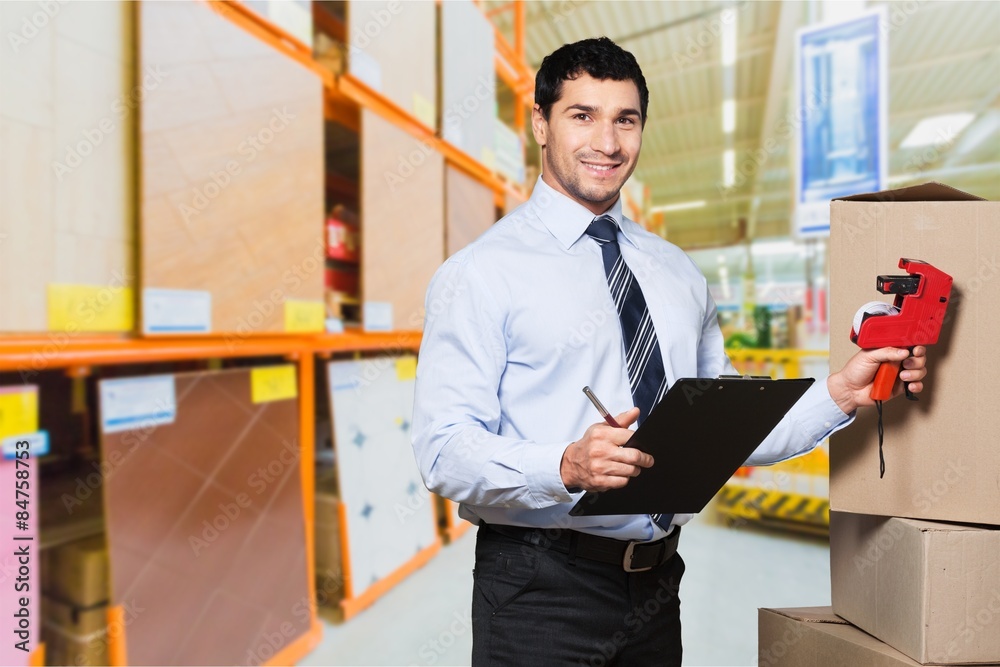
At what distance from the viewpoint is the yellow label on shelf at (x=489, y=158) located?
332 centimetres

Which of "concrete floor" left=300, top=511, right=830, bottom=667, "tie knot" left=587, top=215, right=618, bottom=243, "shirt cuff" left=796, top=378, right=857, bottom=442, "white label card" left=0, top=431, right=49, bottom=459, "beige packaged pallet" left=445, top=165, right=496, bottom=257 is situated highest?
"beige packaged pallet" left=445, top=165, right=496, bottom=257

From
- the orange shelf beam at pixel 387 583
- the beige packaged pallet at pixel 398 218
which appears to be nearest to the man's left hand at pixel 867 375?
the beige packaged pallet at pixel 398 218

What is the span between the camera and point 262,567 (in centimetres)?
197

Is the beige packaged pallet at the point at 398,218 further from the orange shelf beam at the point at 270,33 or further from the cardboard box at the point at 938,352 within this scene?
the cardboard box at the point at 938,352

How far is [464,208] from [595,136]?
2111 millimetres

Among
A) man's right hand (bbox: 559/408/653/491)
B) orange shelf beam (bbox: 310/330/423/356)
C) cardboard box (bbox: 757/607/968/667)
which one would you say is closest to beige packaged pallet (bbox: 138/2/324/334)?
orange shelf beam (bbox: 310/330/423/356)

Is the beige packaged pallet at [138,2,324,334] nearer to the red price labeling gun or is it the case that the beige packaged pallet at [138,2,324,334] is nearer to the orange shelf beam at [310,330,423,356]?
the orange shelf beam at [310,330,423,356]

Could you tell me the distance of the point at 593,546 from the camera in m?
1.01

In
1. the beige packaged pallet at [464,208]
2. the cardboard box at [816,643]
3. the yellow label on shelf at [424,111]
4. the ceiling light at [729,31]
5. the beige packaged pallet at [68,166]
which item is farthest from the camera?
the ceiling light at [729,31]

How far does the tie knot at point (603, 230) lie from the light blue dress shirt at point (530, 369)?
20mm

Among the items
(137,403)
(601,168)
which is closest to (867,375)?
(601,168)

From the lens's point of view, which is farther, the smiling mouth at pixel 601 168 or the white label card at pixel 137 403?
the white label card at pixel 137 403

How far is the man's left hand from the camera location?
901 mm

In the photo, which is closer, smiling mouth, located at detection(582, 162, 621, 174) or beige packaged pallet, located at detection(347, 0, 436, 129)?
smiling mouth, located at detection(582, 162, 621, 174)
